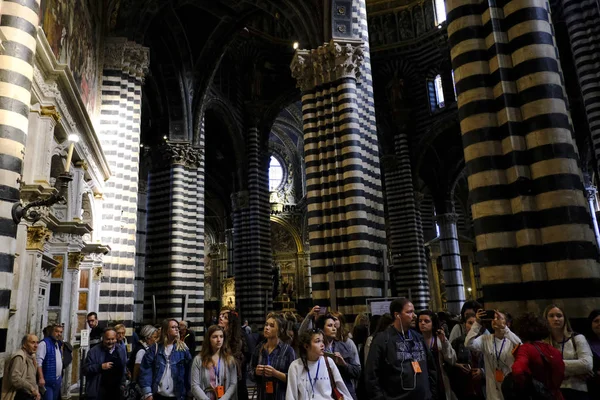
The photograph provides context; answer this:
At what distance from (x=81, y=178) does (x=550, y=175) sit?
978cm

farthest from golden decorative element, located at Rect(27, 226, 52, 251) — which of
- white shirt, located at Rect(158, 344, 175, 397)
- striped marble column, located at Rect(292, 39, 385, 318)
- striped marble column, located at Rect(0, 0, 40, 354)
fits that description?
striped marble column, located at Rect(292, 39, 385, 318)

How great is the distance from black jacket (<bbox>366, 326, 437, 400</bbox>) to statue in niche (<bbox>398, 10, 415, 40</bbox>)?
2629 cm

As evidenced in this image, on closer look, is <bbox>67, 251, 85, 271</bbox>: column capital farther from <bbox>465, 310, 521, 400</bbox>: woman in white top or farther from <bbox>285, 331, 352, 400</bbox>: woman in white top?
<bbox>465, 310, 521, 400</bbox>: woman in white top

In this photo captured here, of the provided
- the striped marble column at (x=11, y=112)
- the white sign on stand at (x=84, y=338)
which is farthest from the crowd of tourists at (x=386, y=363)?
the white sign on stand at (x=84, y=338)

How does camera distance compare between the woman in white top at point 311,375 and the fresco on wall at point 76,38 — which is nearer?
the woman in white top at point 311,375

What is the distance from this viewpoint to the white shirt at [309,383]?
3.99m

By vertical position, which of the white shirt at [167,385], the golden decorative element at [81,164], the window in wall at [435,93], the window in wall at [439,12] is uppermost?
the window in wall at [439,12]

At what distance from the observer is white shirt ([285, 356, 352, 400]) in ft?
13.1

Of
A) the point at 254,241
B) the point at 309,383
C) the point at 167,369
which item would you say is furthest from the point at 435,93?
the point at 309,383

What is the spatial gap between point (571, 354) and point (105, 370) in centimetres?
555

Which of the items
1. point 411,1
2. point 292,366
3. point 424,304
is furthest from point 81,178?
point 411,1

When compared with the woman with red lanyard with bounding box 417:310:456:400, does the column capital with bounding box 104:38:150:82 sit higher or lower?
higher

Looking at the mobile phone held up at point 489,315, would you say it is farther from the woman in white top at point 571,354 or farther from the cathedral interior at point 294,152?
the cathedral interior at point 294,152

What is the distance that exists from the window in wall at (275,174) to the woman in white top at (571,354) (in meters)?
32.2
